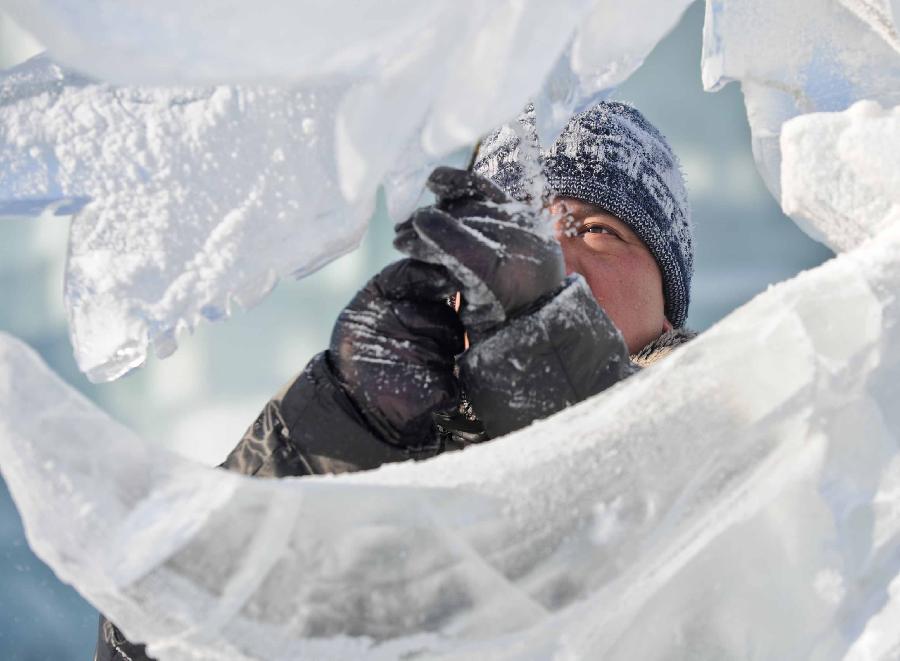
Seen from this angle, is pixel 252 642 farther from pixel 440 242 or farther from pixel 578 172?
pixel 578 172

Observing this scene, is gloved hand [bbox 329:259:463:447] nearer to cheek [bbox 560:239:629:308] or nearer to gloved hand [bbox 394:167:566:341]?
gloved hand [bbox 394:167:566:341]

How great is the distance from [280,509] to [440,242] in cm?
30

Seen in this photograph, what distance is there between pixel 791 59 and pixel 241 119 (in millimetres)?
437

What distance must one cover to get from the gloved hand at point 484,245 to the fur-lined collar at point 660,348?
43 centimetres

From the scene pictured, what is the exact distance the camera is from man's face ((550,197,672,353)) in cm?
119

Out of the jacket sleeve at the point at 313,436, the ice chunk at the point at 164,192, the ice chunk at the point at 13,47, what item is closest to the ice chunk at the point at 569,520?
the ice chunk at the point at 164,192

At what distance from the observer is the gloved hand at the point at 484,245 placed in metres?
0.75

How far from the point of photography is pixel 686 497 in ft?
1.84

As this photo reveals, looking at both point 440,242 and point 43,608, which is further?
point 43,608

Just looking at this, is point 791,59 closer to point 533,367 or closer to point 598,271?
Result: point 533,367

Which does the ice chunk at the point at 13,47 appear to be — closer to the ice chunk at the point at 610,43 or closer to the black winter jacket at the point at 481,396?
the black winter jacket at the point at 481,396

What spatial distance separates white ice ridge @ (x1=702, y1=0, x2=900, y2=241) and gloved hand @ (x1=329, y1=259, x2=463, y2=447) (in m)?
0.28

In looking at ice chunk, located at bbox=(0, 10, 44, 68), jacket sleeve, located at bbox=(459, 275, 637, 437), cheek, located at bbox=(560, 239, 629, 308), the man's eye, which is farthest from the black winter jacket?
ice chunk, located at bbox=(0, 10, 44, 68)

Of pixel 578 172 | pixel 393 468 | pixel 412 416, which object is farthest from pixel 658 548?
pixel 578 172
